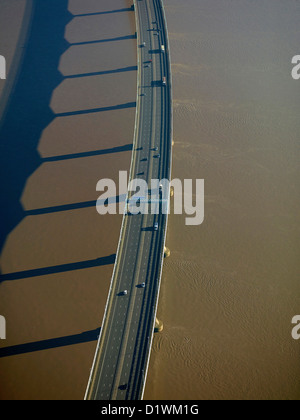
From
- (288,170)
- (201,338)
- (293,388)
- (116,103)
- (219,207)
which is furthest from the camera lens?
(116,103)

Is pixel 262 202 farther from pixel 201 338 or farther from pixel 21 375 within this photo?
pixel 21 375

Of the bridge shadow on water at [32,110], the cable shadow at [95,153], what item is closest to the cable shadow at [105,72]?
the bridge shadow on water at [32,110]

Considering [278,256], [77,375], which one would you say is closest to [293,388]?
[278,256]

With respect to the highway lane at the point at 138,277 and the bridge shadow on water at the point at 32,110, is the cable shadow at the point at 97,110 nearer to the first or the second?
the bridge shadow on water at the point at 32,110

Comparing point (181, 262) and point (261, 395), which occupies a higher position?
point (181, 262)
